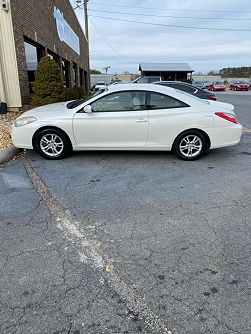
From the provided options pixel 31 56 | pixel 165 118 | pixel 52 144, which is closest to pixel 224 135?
pixel 165 118

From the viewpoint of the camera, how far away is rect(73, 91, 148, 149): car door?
6191 millimetres

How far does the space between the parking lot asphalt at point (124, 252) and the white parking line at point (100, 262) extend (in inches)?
0.4

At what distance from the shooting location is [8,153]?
21.2 ft

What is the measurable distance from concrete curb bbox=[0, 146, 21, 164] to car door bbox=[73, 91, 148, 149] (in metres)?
1.45

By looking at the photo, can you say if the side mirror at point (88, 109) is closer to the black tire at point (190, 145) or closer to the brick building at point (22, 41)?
the black tire at point (190, 145)

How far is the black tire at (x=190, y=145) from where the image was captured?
643cm

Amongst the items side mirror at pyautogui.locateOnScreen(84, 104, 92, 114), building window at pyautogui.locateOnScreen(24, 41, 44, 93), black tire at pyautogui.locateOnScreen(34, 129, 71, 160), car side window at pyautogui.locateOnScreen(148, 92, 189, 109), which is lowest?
black tire at pyautogui.locateOnScreen(34, 129, 71, 160)

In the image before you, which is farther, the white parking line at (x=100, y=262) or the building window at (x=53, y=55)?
the building window at (x=53, y=55)

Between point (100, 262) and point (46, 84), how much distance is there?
9635 mm

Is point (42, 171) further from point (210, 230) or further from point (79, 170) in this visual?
point (210, 230)

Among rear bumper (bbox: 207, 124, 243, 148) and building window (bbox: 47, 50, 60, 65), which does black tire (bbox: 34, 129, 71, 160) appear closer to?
rear bumper (bbox: 207, 124, 243, 148)

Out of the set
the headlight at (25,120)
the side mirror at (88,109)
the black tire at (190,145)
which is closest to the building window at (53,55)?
the headlight at (25,120)

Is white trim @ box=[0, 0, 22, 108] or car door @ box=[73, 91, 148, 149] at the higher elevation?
white trim @ box=[0, 0, 22, 108]

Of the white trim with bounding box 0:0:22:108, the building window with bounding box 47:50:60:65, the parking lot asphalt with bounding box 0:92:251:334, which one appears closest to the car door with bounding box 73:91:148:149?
the parking lot asphalt with bounding box 0:92:251:334
